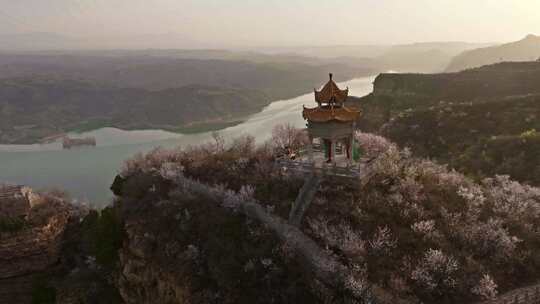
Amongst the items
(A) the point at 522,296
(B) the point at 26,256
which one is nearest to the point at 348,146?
(A) the point at 522,296

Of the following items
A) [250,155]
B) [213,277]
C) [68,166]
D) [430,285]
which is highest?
[250,155]

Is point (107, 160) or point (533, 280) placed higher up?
point (533, 280)

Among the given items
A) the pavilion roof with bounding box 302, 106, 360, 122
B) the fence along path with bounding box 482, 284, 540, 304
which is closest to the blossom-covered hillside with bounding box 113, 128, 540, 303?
the fence along path with bounding box 482, 284, 540, 304

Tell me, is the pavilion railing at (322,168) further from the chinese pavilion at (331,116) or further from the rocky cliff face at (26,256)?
the rocky cliff face at (26,256)

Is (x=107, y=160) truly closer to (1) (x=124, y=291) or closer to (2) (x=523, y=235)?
(1) (x=124, y=291)

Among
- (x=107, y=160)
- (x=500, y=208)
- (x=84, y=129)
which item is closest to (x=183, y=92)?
(x=84, y=129)

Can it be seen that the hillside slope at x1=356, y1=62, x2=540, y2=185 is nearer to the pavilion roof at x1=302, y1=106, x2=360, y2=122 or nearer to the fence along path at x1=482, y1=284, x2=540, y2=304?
the fence along path at x1=482, y1=284, x2=540, y2=304
